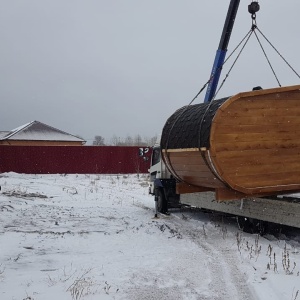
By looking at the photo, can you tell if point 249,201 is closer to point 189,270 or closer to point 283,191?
point 283,191

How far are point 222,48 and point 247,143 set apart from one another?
5794 millimetres

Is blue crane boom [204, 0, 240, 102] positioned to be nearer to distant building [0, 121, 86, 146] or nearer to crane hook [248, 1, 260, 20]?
crane hook [248, 1, 260, 20]

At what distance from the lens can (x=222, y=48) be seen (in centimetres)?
1221

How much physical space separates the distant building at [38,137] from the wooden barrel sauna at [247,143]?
4455 cm

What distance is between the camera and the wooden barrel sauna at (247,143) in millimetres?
7074

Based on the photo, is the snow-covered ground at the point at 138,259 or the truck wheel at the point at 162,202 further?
the truck wheel at the point at 162,202

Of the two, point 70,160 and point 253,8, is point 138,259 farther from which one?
point 70,160

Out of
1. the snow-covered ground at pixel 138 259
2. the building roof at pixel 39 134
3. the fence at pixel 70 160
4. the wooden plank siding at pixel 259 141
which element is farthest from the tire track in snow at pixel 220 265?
the building roof at pixel 39 134

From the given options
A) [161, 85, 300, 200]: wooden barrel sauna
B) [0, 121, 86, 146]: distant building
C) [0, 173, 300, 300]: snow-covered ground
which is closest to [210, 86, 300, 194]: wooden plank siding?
[161, 85, 300, 200]: wooden barrel sauna

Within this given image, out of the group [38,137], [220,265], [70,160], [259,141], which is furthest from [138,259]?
[38,137]

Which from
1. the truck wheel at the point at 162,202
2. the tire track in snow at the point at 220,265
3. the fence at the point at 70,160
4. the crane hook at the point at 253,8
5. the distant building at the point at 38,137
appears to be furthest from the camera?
the distant building at the point at 38,137

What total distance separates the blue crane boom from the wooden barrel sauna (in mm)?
4553

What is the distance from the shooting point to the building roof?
164ft

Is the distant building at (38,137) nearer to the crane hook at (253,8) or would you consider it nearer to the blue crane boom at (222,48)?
the blue crane boom at (222,48)
